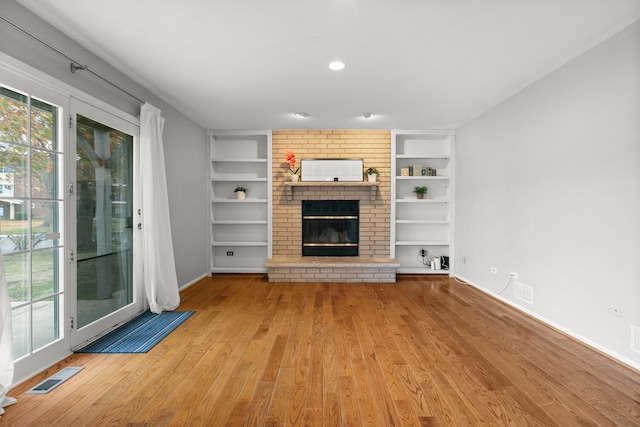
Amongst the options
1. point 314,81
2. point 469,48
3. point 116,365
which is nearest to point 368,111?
point 314,81

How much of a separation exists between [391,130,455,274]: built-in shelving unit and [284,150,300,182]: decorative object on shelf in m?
1.69

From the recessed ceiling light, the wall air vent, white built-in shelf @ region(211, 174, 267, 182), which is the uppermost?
the recessed ceiling light

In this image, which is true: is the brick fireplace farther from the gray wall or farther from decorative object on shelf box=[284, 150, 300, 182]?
the gray wall

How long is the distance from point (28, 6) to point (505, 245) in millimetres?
5036

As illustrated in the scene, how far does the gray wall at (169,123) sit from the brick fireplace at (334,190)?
4.09ft

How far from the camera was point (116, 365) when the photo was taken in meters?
2.41

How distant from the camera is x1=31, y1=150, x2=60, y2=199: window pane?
2.27 m

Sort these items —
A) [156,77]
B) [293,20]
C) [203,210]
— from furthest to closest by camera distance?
[203,210]
[156,77]
[293,20]

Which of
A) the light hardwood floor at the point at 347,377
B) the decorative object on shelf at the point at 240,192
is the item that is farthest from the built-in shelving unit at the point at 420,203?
the decorative object on shelf at the point at 240,192

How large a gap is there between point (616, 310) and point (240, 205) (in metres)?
5.08

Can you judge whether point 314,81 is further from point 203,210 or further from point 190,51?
point 203,210

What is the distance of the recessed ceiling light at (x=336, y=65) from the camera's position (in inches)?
119

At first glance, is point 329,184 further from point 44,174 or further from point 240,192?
point 44,174

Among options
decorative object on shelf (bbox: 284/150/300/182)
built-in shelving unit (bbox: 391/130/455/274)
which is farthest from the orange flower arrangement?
built-in shelving unit (bbox: 391/130/455/274)
